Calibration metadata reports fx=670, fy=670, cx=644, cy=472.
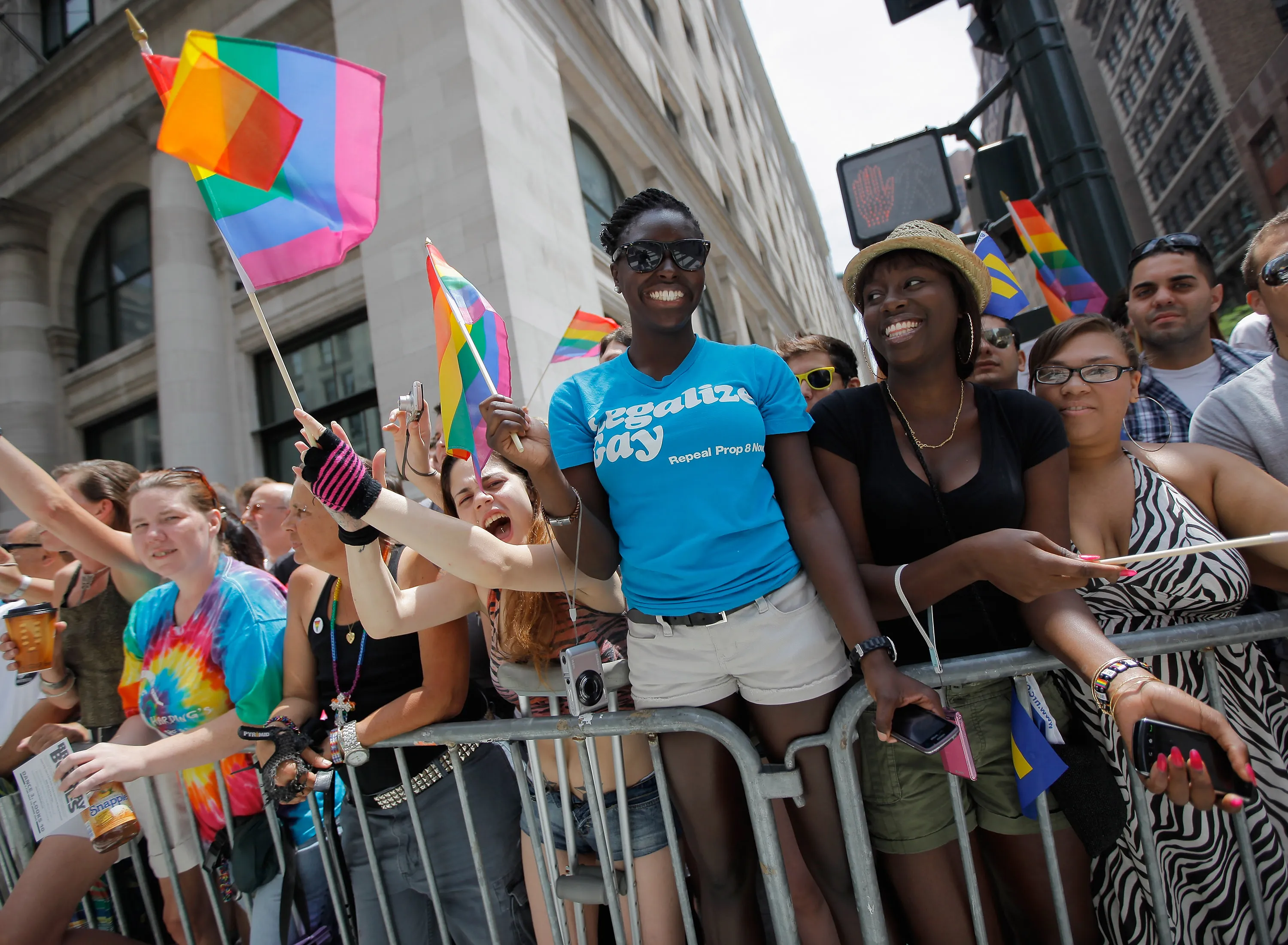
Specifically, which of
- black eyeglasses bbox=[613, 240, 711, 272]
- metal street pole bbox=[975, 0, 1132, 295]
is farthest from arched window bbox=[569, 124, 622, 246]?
black eyeglasses bbox=[613, 240, 711, 272]

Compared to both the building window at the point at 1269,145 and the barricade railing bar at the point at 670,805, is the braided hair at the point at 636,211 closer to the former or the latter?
the barricade railing bar at the point at 670,805

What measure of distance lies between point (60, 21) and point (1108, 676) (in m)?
20.4

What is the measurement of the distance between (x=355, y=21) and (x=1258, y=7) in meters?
46.6

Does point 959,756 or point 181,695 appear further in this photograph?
point 181,695

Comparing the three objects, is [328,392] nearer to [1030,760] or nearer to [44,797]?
[44,797]

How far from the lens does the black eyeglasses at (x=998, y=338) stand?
3.00m

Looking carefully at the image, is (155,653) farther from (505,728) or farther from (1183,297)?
Answer: (1183,297)

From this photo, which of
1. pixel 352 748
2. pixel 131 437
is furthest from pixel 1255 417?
pixel 131 437

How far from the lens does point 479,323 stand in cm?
282

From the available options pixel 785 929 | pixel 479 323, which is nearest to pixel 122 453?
pixel 479 323

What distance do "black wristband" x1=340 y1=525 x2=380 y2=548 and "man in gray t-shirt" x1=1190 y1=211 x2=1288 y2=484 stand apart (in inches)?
108

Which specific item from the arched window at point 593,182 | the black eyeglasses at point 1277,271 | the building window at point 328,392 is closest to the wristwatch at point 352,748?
the black eyeglasses at point 1277,271

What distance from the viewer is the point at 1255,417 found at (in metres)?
2.21

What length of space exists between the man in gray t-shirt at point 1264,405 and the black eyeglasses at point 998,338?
83 cm
